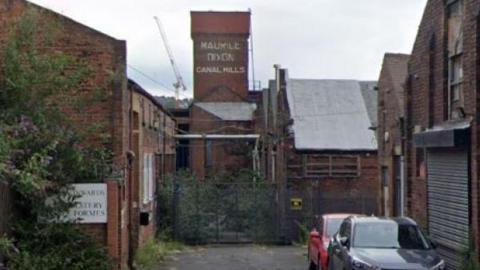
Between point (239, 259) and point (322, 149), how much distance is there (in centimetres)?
1068

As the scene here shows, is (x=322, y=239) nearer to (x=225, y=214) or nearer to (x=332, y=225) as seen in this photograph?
(x=332, y=225)

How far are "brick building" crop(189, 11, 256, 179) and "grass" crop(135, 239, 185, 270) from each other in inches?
803

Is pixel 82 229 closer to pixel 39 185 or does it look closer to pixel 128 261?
pixel 39 185

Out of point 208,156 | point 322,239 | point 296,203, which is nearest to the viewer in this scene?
point 322,239

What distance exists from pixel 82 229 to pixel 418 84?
8905mm

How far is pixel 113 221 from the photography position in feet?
52.6

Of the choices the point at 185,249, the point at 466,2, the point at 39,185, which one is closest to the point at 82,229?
the point at 39,185

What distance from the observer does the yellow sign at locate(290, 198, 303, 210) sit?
34.1 m

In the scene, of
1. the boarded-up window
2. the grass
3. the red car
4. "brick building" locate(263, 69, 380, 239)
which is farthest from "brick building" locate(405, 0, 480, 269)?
the boarded-up window

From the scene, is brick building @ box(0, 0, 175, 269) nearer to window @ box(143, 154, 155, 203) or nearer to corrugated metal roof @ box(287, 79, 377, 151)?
window @ box(143, 154, 155, 203)

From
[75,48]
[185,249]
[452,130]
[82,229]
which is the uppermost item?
[75,48]

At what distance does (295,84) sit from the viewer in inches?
1644

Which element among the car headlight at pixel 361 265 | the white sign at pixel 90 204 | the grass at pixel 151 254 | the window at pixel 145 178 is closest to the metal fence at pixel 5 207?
the white sign at pixel 90 204

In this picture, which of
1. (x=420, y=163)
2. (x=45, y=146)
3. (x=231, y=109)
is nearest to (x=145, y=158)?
(x=420, y=163)
